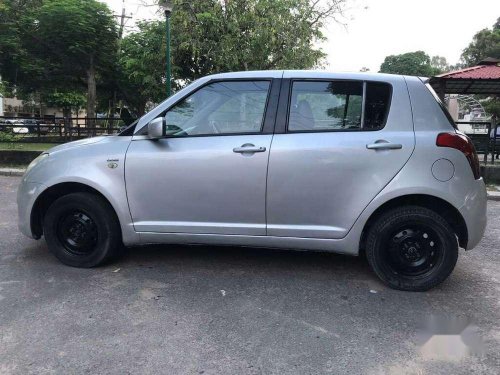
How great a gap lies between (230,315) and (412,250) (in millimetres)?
1611

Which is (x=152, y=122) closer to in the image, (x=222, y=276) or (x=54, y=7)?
(x=222, y=276)

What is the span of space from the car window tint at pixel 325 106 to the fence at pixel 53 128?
10548 mm

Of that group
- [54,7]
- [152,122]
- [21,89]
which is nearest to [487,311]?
[152,122]

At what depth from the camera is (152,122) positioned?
382 centimetres

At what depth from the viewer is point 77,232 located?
13.9 feet

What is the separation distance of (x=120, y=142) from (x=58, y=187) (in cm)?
76

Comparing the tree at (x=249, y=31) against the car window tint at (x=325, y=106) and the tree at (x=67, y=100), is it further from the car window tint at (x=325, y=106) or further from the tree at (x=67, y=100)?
the tree at (x=67, y=100)

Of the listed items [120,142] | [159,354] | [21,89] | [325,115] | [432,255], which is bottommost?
[159,354]

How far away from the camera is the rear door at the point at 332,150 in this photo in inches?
144

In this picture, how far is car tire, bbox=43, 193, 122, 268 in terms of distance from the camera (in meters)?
4.11

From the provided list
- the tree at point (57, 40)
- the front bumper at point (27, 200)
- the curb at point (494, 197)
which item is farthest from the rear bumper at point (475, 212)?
the tree at point (57, 40)

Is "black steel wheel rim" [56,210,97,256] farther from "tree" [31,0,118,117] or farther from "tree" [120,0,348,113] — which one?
"tree" [31,0,118,117]

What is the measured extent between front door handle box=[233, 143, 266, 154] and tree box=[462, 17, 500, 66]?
44.6m

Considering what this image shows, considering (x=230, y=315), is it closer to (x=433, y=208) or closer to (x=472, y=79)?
(x=433, y=208)
